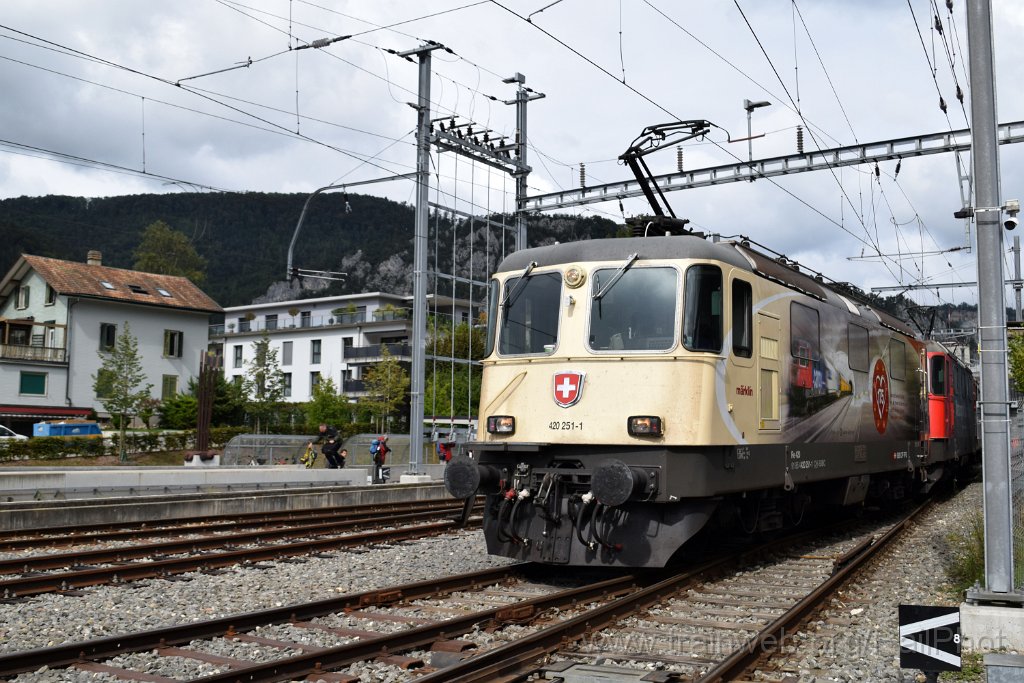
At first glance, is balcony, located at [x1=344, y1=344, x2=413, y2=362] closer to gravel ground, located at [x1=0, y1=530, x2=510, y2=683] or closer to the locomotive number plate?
gravel ground, located at [x1=0, y1=530, x2=510, y2=683]

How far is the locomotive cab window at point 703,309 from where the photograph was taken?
9172mm

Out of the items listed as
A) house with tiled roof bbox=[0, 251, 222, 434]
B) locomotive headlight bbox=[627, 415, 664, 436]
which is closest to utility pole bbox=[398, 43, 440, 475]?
locomotive headlight bbox=[627, 415, 664, 436]

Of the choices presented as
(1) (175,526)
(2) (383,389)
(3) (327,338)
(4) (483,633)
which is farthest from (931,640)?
(3) (327,338)

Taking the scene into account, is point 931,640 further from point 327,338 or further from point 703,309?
point 327,338

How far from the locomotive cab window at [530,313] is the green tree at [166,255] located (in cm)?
7360

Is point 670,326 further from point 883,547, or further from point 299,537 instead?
point 299,537

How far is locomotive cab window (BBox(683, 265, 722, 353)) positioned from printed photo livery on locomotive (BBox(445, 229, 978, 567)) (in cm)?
1

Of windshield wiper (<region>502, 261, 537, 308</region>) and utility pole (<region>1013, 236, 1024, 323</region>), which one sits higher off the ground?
utility pole (<region>1013, 236, 1024, 323</region>)

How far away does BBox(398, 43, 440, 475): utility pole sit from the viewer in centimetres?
2207

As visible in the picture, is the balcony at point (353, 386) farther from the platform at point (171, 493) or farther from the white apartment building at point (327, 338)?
the platform at point (171, 493)

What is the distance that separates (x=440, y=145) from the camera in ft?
75.5

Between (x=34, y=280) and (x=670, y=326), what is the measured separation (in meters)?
48.7

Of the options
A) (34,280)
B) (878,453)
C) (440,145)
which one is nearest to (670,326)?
(878,453)

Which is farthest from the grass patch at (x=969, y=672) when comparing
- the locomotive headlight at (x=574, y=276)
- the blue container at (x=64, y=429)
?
the blue container at (x=64, y=429)
